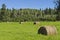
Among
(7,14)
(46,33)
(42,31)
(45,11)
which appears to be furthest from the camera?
(45,11)

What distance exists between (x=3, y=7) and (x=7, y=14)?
1407cm

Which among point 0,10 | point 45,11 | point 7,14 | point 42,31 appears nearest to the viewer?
point 42,31

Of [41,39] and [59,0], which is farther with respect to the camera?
[59,0]

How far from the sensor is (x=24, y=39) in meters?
15.4

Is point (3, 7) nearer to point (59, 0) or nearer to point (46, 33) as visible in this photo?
point (59, 0)

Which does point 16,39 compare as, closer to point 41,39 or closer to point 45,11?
point 41,39

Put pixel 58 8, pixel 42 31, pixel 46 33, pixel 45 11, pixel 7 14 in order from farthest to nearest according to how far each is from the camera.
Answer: pixel 45 11, pixel 7 14, pixel 58 8, pixel 42 31, pixel 46 33

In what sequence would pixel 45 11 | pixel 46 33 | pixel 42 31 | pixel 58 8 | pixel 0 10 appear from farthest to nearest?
pixel 45 11 < pixel 0 10 < pixel 58 8 < pixel 42 31 < pixel 46 33

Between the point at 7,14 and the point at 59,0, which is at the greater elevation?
the point at 59,0

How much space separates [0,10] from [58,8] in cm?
5343

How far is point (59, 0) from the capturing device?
300ft

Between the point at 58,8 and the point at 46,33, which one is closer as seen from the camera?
the point at 46,33

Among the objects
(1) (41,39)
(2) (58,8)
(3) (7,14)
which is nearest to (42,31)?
(1) (41,39)

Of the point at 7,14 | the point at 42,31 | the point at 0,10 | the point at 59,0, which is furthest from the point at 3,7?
the point at 42,31
